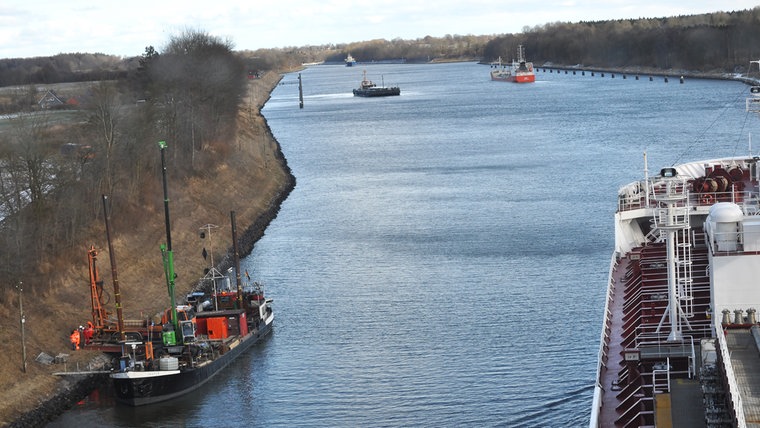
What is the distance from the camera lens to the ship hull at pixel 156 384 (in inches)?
1162

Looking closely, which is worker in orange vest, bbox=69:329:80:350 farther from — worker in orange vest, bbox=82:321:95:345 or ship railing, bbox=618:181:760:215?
ship railing, bbox=618:181:760:215

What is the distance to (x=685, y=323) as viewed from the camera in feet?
75.6

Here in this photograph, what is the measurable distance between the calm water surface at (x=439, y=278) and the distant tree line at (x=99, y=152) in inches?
224

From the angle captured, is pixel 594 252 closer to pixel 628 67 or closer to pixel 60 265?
pixel 60 265

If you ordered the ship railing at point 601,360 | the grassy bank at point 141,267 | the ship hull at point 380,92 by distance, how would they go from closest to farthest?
the ship railing at point 601,360 → the grassy bank at point 141,267 → the ship hull at point 380,92

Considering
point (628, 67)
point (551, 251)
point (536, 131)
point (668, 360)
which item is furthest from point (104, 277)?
point (628, 67)

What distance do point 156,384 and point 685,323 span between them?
1345cm

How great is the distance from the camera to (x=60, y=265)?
37844 millimetres

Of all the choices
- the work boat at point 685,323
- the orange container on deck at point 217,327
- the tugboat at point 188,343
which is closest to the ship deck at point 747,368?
the work boat at point 685,323

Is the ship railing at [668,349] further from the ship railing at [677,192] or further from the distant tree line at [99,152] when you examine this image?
the distant tree line at [99,152]

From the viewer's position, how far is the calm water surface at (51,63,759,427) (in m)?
28.6

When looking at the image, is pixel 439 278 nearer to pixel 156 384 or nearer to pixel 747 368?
pixel 156 384

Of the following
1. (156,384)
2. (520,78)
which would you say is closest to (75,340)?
(156,384)

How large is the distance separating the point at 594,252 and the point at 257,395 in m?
17.1
